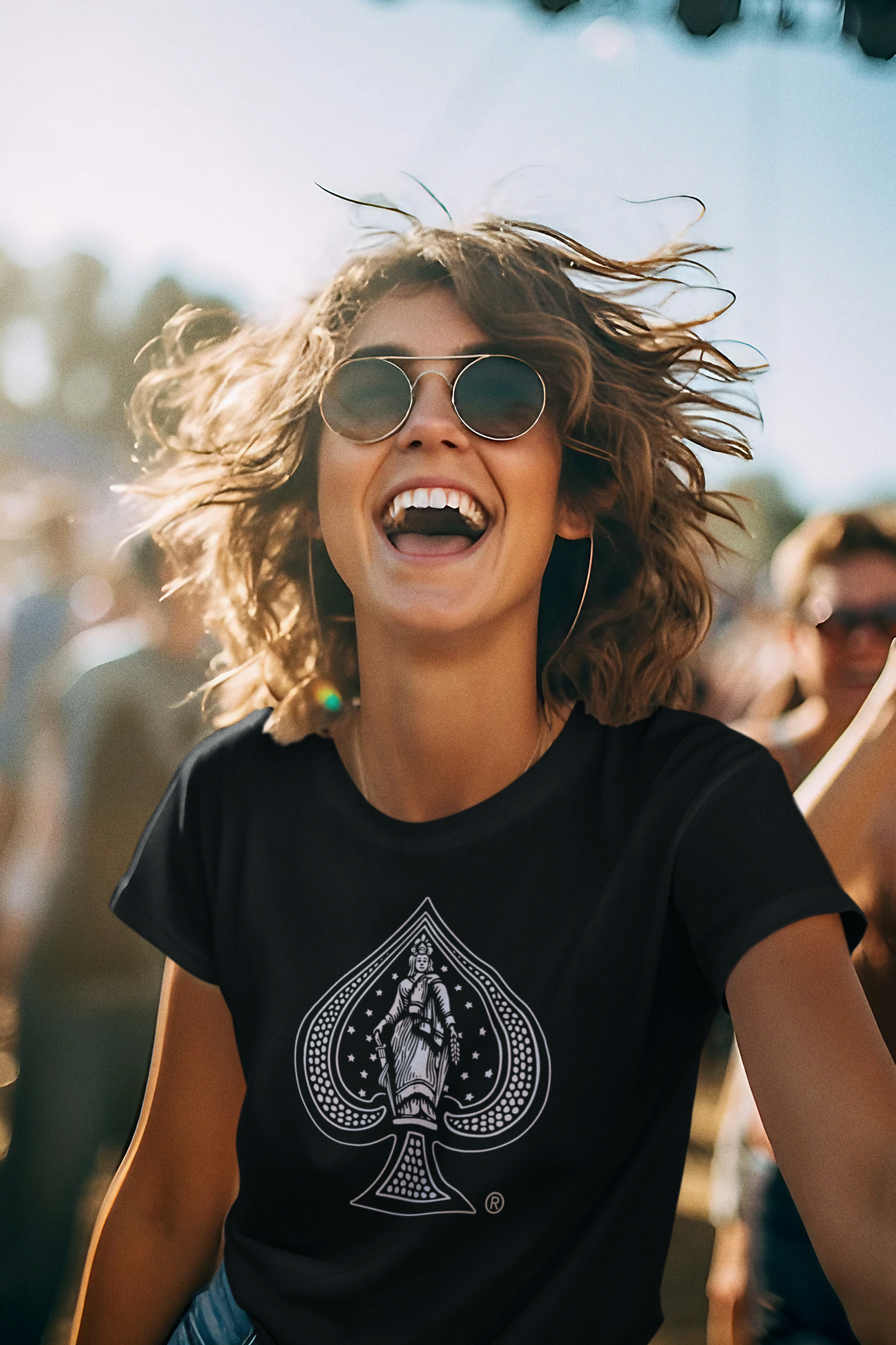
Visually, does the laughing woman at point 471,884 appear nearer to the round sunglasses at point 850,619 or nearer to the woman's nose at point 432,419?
the woman's nose at point 432,419

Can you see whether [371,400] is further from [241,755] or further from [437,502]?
[241,755]

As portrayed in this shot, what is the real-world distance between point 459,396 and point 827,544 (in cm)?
137

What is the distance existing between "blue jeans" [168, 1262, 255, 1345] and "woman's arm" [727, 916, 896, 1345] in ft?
2.31

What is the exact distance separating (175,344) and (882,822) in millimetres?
1352

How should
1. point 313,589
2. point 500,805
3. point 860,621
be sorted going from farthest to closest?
point 860,621 → point 313,589 → point 500,805

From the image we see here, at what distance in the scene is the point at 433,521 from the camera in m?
1.36

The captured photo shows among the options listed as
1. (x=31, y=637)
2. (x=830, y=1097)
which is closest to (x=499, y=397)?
(x=830, y=1097)

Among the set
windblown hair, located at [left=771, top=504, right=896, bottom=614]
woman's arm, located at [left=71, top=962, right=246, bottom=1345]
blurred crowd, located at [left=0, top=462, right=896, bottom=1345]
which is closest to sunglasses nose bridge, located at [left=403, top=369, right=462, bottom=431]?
blurred crowd, located at [left=0, top=462, right=896, bottom=1345]

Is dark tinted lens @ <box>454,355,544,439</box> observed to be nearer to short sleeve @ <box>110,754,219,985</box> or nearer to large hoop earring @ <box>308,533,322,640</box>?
large hoop earring @ <box>308,533,322,640</box>

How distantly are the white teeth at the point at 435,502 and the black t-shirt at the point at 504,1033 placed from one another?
1.03 feet

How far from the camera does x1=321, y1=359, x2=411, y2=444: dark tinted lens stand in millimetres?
1367

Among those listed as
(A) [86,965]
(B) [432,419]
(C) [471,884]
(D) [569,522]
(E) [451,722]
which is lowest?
(A) [86,965]

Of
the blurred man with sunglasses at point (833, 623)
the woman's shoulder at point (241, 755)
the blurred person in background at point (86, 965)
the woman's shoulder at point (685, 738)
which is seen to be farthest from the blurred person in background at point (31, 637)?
the woman's shoulder at point (685, 738)

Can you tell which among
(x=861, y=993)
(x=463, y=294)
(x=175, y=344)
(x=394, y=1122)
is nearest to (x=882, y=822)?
(x=861, y=993)
